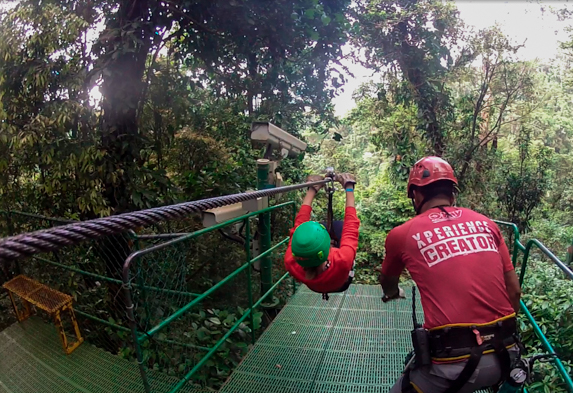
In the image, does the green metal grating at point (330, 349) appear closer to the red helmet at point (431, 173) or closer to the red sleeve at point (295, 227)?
the red sleeve at point (295, 227)

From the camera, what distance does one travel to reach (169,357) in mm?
3105

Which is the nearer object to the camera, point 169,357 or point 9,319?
point 169,357

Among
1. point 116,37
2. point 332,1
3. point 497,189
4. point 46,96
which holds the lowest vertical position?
point 497,189

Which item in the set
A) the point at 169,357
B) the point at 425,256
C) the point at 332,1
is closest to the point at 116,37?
the point at 332,1

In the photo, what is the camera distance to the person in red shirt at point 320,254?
185 centimetres

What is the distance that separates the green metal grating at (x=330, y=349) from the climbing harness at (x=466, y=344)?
1.23 meters

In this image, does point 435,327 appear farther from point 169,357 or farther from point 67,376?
point 67,376

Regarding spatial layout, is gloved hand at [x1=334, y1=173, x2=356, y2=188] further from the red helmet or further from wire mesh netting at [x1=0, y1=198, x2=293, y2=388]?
wire mesh netting at [x1=0, y1=198, x2=293, y2=388]

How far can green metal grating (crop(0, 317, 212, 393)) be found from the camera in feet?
9.18

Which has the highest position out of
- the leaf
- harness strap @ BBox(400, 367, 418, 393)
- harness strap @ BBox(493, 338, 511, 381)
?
Result: the leaf

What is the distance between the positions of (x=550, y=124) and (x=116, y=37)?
57.7 ft

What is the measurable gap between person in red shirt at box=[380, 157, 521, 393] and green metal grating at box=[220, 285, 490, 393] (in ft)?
3.64

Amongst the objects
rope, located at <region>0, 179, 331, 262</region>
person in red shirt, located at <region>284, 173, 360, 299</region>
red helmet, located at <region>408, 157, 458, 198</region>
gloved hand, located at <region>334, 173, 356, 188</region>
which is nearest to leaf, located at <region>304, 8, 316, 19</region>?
gloved hand, located at <region>334, 173, 356, 188</region>

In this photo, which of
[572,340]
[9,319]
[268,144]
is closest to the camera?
[572,340]
